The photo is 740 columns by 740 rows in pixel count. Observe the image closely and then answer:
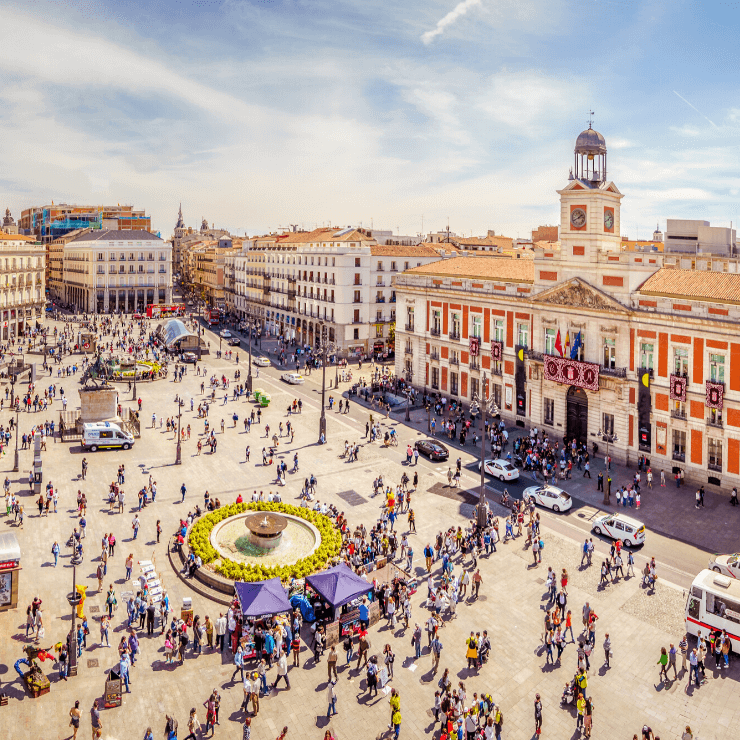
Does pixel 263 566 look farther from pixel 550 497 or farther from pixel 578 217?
pixel 578 217

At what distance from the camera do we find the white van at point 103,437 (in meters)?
43.4

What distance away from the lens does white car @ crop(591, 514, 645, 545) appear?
102ft

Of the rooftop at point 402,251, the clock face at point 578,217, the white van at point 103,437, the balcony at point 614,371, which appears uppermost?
the rooftop at point 402,251

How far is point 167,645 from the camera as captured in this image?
22.3 m

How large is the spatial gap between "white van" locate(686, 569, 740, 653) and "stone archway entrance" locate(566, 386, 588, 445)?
21.9 m

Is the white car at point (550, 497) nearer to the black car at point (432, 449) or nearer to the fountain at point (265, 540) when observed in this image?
the black car at point (432, 449)

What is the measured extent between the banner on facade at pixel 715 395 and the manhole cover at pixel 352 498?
20368mm

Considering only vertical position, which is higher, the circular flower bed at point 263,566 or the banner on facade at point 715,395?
the banner on facade at point 715,395

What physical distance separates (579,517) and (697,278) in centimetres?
1744

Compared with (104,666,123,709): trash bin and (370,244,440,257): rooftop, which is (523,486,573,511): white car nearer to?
(104,666,123,709): trash bin

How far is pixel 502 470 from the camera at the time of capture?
132 feet

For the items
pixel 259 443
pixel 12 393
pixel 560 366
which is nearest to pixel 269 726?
pixel 259 443

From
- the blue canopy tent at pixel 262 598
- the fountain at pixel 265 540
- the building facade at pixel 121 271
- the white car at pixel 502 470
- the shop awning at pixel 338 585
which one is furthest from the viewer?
the building facade at pixel 121 271

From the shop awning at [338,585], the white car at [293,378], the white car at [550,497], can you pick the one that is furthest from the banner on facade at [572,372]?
the white car at [293,378]
